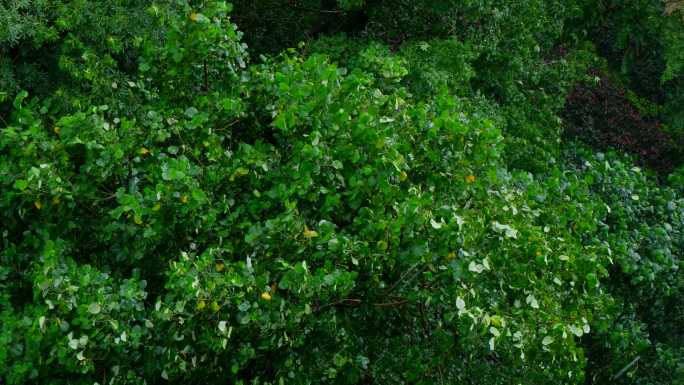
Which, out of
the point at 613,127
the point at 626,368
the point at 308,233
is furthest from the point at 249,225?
the point at 613,127

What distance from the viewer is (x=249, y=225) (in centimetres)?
489

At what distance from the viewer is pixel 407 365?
18.2 ft

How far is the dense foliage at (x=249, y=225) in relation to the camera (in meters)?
4.62

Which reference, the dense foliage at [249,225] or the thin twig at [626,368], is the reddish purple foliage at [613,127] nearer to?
the thin twig at [626,368]

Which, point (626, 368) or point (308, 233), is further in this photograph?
point (626, 368)

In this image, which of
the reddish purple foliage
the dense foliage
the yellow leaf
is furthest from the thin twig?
the reddish purple foliage

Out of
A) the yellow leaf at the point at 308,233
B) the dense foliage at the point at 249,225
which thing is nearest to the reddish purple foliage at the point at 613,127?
the dense foliage at the point at 249,225

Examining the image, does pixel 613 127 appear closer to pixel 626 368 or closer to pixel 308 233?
pixel 626 368

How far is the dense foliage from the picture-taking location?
4.62m

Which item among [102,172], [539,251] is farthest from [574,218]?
[102,172]

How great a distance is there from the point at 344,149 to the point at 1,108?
8.63 feet

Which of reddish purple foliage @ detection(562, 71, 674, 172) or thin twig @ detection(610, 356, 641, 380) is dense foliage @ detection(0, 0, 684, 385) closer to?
thin twig @ detection(610, 356, 641, 380)

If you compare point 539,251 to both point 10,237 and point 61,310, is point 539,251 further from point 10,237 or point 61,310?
point 10,237

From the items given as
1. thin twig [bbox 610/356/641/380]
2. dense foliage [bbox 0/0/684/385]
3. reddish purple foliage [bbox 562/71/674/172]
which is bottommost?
reddish purple foliage [bbox 562/71/674/172]
